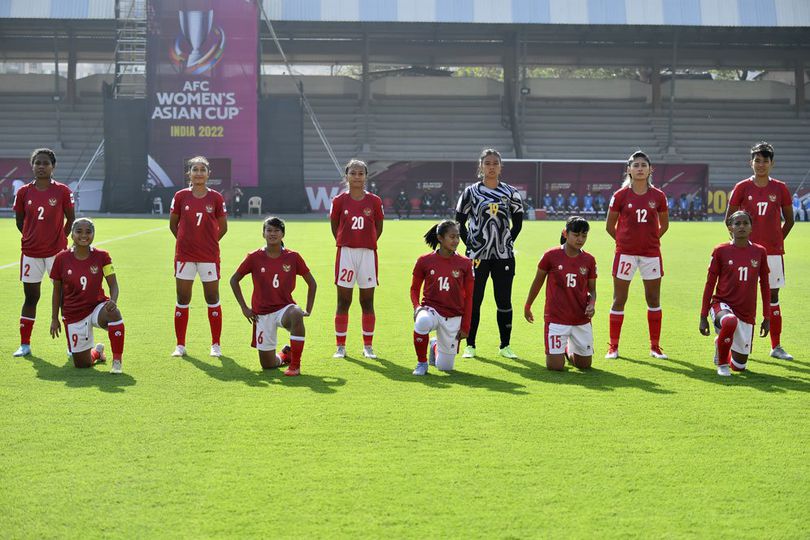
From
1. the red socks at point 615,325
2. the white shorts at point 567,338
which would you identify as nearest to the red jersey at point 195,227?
the white shorts at point 567,338

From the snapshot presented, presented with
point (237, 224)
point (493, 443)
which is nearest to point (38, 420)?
point (493, 443)

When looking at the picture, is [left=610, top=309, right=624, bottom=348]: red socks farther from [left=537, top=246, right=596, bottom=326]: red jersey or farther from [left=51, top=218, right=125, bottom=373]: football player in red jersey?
[left=51, top=218, right=125, bottom=373]: football player in red jersey

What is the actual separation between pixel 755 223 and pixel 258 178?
3388 cm

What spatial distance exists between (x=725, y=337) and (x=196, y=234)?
4633mm

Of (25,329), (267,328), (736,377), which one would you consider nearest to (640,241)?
(736,377)

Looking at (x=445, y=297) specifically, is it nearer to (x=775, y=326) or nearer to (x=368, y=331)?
(x=368, y=331)

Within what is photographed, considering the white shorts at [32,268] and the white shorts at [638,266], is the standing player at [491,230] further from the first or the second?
the white shorts at [32,268]

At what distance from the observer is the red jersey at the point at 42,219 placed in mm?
8867

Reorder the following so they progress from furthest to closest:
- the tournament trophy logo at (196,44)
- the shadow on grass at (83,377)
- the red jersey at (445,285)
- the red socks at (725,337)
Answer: the tournament trophy logo at (196,44) < the red jersey at (445,285) < the red socks at (725,337) < the shadow on grass at (83,377)

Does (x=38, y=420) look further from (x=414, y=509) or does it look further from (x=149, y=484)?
(x=414, y=509)

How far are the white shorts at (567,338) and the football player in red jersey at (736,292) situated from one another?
0.92 m

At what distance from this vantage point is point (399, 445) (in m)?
5.61

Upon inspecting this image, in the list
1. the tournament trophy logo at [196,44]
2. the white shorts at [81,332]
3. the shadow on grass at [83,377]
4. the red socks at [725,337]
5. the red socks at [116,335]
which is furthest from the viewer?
the tournament trophy logo at [196,44]

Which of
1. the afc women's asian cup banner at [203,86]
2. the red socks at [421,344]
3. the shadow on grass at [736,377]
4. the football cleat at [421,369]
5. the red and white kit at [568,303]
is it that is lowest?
the shadow on grass at [736,377]
